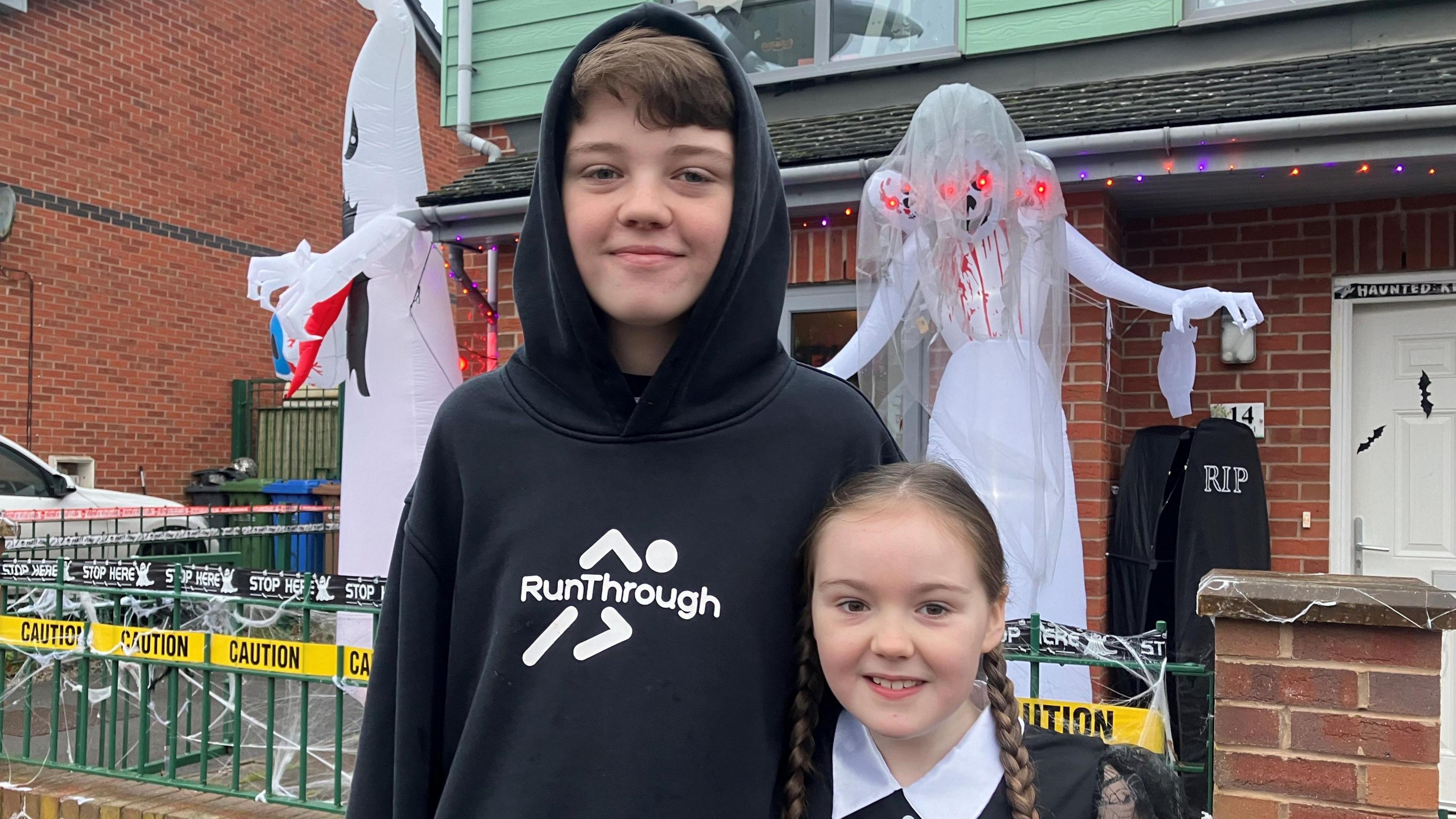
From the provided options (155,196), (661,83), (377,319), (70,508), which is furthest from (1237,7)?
(155,196)

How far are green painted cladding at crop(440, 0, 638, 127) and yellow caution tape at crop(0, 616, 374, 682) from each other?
3.76 meters

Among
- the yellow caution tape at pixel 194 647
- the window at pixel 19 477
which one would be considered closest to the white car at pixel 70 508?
the window at pixel 19 477

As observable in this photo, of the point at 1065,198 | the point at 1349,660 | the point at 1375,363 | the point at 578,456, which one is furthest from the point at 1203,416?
the point at 578,456

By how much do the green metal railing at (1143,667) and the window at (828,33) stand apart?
357cm

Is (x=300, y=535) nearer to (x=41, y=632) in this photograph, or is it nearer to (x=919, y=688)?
(x=41, y=632)

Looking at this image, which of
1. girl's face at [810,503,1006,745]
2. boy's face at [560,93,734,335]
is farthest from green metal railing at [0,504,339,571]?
girl's face at [810,503,1006,745]

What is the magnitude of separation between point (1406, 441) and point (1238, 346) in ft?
2.55

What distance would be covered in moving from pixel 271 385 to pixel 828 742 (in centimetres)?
1121

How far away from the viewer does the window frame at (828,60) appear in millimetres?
5414

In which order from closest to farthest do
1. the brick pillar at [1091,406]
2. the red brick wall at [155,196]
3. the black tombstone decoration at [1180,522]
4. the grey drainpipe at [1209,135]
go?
the grey drainpipe at [1209,135] < the black tombstone decoration at [1180,522] < the brick pillar at [1091,406] < the red brick wall at [155,196]

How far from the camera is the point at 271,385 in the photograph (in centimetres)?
1145

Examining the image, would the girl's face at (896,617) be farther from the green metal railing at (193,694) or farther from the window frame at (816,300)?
the window frame at (816,300)

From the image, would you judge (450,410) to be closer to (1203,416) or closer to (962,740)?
(962,740)

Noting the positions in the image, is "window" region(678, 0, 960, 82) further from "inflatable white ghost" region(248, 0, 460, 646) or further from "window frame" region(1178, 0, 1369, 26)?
"inflatable white ghost" region(248, 0, 460, 646)
